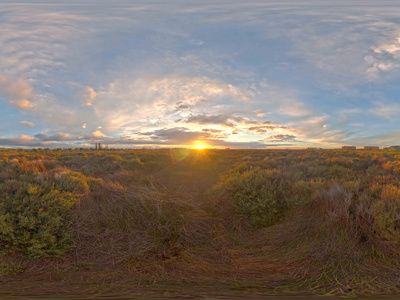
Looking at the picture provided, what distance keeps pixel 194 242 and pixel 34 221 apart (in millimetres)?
3485

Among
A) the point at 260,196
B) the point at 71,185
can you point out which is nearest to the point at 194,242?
the point at 260,196

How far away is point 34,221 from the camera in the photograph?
458 cm

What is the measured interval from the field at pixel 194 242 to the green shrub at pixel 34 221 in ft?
0.07

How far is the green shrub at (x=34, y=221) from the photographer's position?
4410 millimetres

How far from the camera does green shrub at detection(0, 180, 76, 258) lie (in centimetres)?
441

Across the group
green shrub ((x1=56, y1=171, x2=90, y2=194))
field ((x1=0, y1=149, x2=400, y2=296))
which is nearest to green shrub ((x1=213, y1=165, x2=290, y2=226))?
field ((x1=0, y1=149, x2=400, y2=296))

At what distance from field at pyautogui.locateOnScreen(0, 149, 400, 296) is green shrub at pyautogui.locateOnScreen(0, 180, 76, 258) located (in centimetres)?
2

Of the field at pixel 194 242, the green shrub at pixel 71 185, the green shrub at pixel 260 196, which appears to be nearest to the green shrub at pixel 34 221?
the field at pixel 194 242

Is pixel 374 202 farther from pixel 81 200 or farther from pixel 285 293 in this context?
pixel 81 200

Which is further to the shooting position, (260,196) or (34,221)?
(260,196)

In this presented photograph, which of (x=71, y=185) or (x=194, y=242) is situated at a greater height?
(x=71, y=185)

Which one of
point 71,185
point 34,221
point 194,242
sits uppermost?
point 71,185

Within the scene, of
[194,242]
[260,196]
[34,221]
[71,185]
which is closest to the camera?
[34,221]

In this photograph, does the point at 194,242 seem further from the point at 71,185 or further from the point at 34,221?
the point at 71,185
